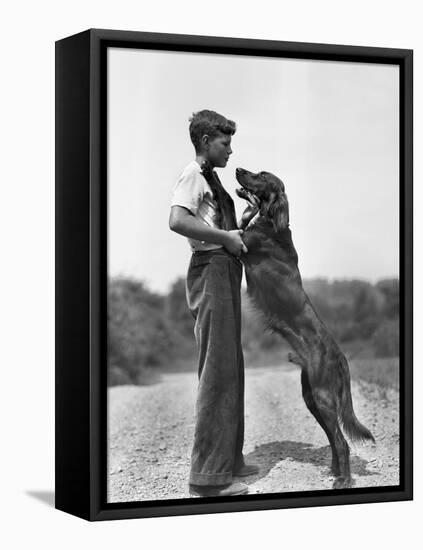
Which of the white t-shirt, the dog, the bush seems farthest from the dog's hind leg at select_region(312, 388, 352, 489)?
the white t-shirt

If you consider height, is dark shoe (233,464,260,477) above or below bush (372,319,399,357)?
below

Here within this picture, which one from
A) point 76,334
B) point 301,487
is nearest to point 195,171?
point 76,334

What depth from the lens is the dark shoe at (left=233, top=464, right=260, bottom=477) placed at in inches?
396

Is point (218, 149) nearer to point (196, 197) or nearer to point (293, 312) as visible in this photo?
point (196, 197)

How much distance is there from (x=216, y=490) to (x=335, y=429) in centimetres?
89

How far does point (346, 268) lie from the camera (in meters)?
10.5

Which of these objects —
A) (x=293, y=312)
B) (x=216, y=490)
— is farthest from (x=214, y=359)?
(x=216, y=490)

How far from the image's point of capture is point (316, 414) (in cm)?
1031

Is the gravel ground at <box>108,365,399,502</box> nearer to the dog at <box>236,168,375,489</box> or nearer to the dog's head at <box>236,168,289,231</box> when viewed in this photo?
the dog at <box>236,168,375,489</box>

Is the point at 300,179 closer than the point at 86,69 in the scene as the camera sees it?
No

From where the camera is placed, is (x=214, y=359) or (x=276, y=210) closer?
A: (x=214, y=359)

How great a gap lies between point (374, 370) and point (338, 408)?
1.29 feet

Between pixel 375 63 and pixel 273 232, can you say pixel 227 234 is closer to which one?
pixel 273 232

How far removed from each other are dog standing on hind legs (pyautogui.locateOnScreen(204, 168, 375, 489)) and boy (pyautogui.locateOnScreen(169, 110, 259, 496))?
0.16 metres
